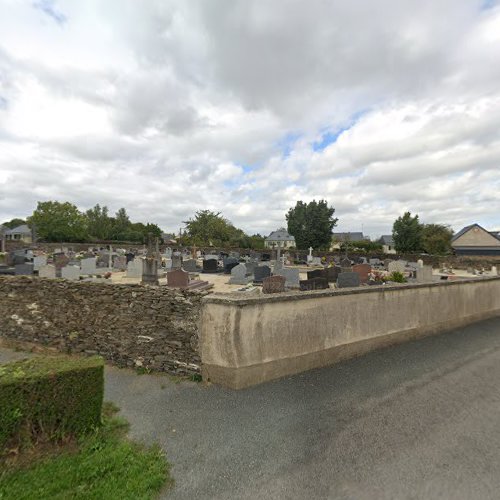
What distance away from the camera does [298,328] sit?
487cm

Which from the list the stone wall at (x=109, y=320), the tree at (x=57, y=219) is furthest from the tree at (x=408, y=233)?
the tree at (x=57, y=219)

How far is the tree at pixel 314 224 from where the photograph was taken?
56.5 metres

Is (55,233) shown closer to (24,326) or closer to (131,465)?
(24,326)

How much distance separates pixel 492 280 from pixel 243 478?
10165 mm

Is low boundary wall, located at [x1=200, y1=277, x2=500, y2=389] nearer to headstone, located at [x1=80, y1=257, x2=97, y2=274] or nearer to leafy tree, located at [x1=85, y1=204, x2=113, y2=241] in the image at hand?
headstone, located at [x1=80, y1=257, x2=97, y2=274]

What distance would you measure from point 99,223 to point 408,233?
70.0 metres

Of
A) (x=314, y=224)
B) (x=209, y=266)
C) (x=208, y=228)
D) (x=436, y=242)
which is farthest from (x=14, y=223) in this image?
(x=436, y=242)

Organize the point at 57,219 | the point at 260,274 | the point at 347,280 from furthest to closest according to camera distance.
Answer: the point at 57,219 → the point at 260,274 → the point at 347,280

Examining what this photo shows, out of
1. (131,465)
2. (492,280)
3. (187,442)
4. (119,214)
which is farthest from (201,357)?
(119,214)

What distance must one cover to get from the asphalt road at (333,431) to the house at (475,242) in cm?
5645

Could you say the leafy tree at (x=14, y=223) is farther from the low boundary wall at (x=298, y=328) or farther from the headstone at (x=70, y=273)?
the low boundary wall at (x=298, y=328)

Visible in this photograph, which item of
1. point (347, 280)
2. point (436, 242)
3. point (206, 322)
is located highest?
point (436, 242)

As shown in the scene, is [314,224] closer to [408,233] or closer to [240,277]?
[408,233]

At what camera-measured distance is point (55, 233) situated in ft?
170
